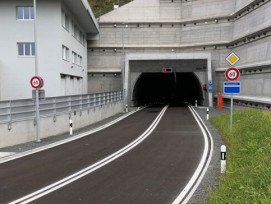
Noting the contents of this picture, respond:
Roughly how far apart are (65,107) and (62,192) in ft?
42.6

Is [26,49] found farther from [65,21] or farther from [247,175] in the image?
[247,175]

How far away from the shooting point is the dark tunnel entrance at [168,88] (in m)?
54.2

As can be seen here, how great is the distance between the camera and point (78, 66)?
39.2m

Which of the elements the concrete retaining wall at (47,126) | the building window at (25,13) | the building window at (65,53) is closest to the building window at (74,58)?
the building window at (65,53)

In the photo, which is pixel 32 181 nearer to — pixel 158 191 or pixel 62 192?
pixel 62 192

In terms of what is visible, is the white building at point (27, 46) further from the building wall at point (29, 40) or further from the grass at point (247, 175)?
the grass at point (247, 175)

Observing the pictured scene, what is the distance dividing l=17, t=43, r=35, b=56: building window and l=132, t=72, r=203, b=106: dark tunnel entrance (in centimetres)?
2216

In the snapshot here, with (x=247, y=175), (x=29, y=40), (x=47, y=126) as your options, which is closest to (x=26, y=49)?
(x=29, y=40)

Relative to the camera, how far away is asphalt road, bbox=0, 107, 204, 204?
7625 millimetres

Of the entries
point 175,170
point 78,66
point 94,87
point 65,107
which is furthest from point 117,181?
point 94,87

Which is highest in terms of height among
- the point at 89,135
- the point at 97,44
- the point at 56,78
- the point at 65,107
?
the point at 97,44

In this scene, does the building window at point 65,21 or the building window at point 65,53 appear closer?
the building window at point 65,21

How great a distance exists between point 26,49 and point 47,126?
45.8 feet

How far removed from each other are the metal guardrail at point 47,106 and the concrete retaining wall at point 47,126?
28 cm
